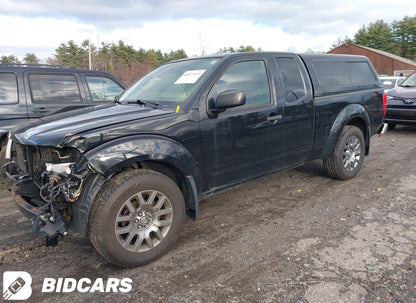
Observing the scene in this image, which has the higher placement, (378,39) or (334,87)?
(378,39)

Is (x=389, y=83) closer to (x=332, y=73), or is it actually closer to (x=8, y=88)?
(x=332, y=73)

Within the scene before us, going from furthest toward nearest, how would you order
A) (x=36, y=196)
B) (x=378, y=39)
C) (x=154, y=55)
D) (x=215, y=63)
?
1. (x=378, y=39)
2. (x=154, y=55)
3. (x=215, y=63)
4. (x=36, y=196)

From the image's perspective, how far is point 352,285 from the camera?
2449 millimetres

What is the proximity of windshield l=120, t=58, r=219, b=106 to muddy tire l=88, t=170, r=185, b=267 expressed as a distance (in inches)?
35.5

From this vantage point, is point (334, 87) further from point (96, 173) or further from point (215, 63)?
point (96, 173)

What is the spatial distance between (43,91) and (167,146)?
3409 mm

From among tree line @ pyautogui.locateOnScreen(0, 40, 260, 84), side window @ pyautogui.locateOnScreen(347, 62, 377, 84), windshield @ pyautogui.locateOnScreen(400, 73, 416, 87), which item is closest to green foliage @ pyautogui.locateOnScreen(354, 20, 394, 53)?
tree line @ pyautogui.locateOnScreen(0, 40, 260, 84)

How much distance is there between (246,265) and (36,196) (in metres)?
2.03

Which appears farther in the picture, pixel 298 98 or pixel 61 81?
pixel 61 81

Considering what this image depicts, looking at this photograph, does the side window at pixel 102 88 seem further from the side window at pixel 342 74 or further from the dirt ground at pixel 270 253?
the side window at pixel 342 74

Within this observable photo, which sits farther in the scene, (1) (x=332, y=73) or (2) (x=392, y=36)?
(2) (x=392, y=36)

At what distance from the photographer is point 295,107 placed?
3.94 meters

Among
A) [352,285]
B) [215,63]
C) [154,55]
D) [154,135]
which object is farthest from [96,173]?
[154,55]

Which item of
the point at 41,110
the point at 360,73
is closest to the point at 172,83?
the point at 41,110
